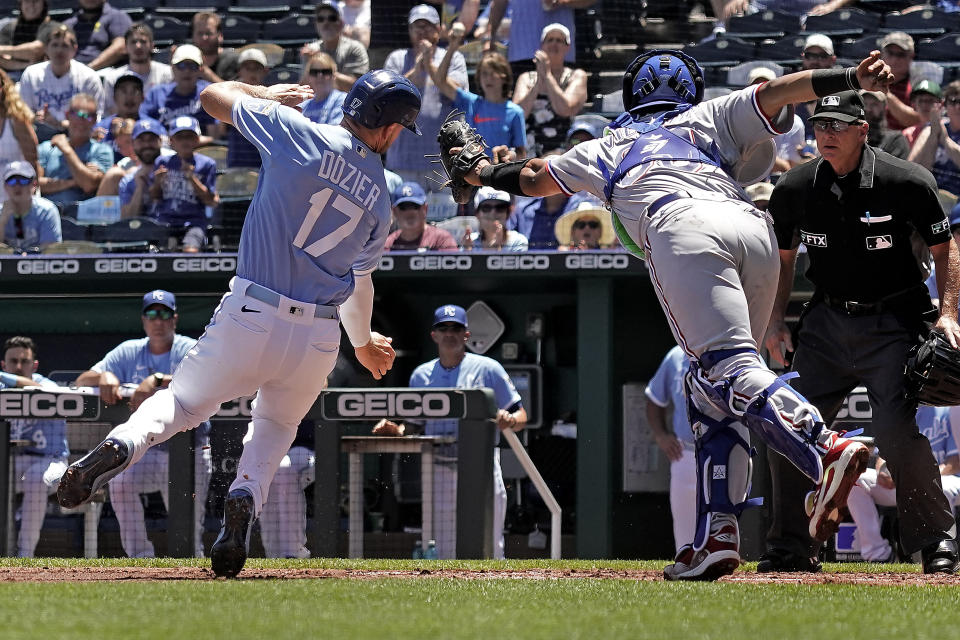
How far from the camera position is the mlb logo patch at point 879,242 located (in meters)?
5.44

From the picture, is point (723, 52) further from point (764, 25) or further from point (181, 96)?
point (181, 96)

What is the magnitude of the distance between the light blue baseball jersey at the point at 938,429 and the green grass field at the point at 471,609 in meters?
4.19

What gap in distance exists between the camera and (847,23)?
12141 mm

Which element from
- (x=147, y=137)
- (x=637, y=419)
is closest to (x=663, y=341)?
(x=637, y=419)

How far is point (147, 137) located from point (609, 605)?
7.89 meters

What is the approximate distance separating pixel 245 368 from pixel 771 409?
174cm

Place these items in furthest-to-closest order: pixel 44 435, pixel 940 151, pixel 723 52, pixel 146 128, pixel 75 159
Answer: pixel 723 52 < pixel 75 159 < pixel 146 128 < pixel 940 151 < pixel 44 435

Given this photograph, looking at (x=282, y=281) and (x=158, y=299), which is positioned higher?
(x=158, y=299)

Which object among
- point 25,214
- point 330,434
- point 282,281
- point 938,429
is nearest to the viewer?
point 282,281

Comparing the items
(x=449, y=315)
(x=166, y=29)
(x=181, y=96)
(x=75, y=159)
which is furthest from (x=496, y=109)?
(x=166, y=29)

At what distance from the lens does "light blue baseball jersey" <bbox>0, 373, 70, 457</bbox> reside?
Answer: 7.82 metres

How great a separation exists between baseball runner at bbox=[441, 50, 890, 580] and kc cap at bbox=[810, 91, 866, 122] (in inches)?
17.7

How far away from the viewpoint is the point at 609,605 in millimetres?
3830

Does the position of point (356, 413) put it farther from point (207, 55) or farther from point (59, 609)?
point (207, 55)
